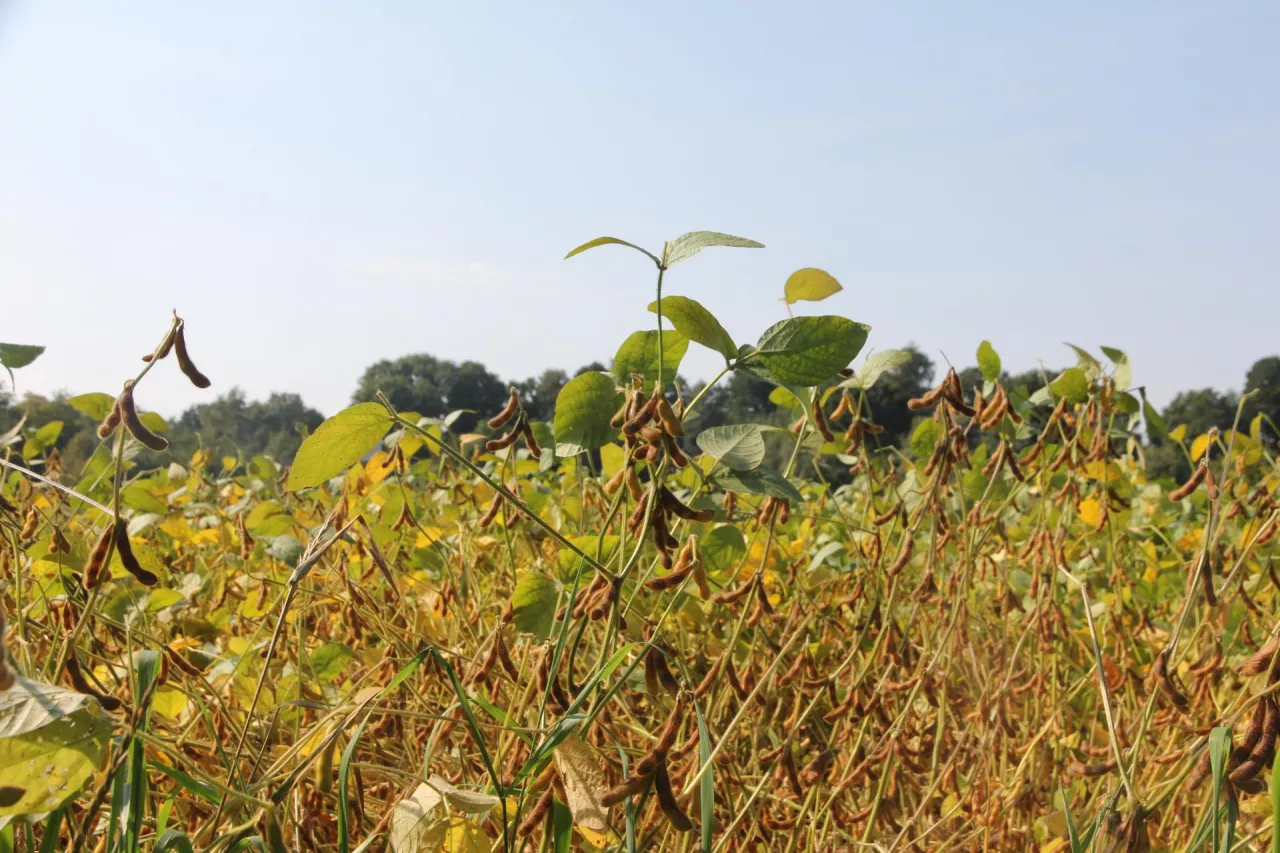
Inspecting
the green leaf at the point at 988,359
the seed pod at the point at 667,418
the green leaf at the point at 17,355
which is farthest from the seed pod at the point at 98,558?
A: the green leaf at the point at 988,359

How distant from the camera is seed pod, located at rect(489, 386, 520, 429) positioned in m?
0.80

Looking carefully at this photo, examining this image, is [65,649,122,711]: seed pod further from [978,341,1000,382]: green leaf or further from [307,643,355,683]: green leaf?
[978,341,1000,382]: green leaf

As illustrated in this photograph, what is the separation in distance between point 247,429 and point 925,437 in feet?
16.3

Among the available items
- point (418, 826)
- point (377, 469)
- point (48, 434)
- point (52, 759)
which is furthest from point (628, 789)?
point (48, 434)

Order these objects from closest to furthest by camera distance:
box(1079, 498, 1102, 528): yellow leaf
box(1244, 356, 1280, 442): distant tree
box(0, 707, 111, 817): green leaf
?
1. box(0, 707, 111, 817): green leaf
2. box(1079, 498, 1102, 528): yellow leaf
3. box(1244, 356, 1280, 442): distant tree

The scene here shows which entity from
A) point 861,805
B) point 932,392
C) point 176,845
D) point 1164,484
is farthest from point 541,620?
point 1164,484

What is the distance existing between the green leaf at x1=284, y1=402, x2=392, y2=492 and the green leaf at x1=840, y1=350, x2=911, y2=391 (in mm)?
535

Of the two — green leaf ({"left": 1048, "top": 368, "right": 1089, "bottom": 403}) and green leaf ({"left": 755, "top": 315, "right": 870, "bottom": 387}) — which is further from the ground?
green leaf ({"left": 755, "top": 315, "right": 870, "bottom": 387})

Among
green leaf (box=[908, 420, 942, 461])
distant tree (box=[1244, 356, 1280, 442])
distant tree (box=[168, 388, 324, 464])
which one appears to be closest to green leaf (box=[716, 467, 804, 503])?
green leaf (box=[908, 420, 942, 461])

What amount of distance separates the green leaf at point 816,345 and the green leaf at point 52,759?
51 centimetres

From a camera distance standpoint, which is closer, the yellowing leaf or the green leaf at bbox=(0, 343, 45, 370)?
the green leaf at bbox=(0, 343, 45, 370)

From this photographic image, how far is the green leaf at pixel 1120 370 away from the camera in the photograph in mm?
1293

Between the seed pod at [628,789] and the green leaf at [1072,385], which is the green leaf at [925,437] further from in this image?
the seed pod at [628,789]

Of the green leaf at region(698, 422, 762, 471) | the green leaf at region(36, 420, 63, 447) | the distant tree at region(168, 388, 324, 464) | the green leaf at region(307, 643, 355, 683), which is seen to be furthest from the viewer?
the distant tree at region(168, 388, 324, 464)
